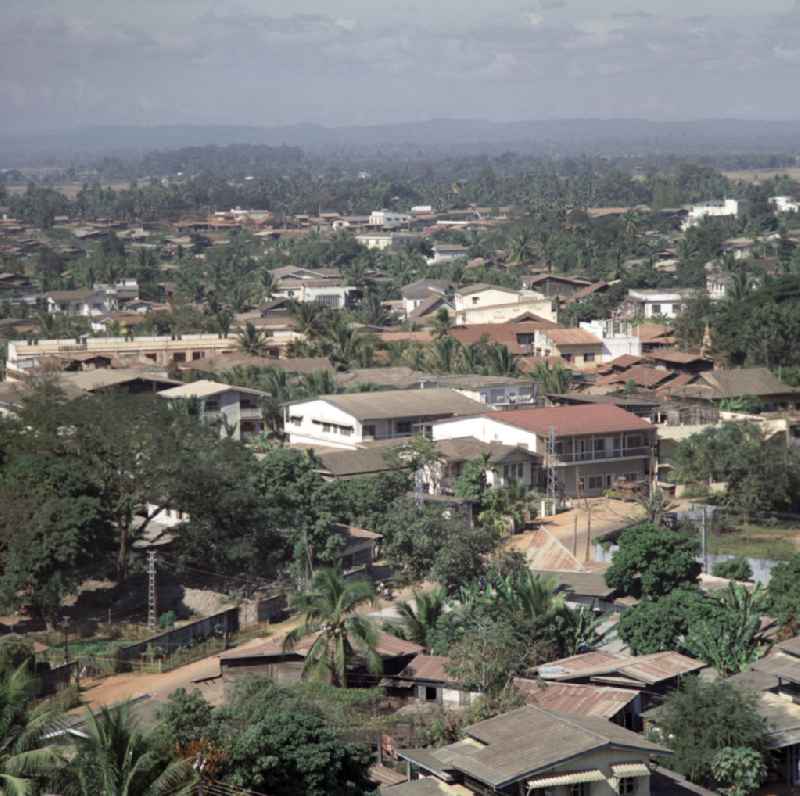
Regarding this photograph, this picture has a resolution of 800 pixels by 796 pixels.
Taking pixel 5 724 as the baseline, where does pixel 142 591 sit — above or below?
below

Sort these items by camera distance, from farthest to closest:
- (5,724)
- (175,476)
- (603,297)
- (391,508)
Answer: (603,297) → (391,508) → (175,476) → (5,724)

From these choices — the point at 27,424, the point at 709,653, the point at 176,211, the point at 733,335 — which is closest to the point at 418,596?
the point at 709,653

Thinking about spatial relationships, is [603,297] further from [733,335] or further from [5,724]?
[5,724]

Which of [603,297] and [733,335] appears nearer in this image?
[733,335]

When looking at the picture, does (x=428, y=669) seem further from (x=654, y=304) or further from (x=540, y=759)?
(x=654, y=304)

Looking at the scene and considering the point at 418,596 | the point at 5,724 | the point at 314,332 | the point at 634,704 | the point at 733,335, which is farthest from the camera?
the point at 314,332

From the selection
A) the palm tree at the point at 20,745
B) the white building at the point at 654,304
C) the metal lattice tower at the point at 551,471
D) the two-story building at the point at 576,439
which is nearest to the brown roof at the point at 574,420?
the two-story building at the point at 576,439

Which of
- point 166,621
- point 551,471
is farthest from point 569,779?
point 551,471

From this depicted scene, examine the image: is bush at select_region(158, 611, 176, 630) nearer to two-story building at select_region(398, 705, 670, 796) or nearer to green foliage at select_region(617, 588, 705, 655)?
green foliage at select_region(617, 588, 705, 655)
